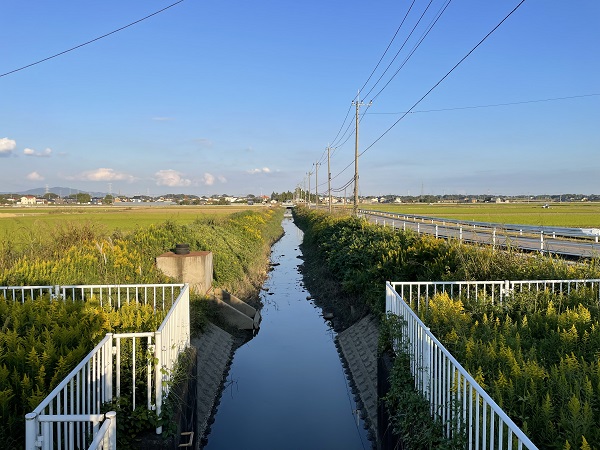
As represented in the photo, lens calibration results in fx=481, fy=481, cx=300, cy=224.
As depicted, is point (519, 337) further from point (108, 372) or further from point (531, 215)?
point (531, 215)

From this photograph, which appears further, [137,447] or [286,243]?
[286,243]

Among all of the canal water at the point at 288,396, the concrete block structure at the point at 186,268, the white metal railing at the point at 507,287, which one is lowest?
the canal water at the point at 288,396

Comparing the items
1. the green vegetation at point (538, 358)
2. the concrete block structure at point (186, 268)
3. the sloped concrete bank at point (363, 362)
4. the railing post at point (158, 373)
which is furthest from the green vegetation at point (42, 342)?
the concrete block structure at point (186, 268)

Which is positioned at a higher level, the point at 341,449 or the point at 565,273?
the point at 565,273

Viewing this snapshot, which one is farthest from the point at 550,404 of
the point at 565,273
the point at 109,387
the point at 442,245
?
the point at 442,245

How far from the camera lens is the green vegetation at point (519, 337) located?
162 inches

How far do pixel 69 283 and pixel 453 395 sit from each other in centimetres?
924

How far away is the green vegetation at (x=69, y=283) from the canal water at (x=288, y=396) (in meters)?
2.14

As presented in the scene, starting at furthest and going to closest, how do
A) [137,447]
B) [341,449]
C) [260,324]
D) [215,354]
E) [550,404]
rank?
[260,324], [215,354], [341,449], [137,447], [550,404]

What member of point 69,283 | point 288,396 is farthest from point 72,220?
point 288,396

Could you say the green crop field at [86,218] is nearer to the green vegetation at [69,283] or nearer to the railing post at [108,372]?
the green vegetation at [69,283]

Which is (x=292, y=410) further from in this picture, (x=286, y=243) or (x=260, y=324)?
(x=286, y=243)

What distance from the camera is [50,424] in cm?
360

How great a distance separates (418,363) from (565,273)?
18.4ft
